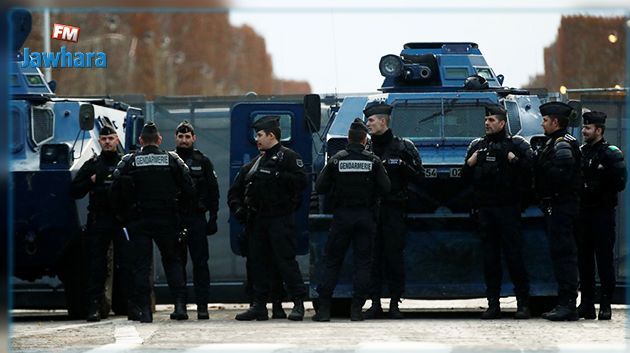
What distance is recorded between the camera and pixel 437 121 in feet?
55.2

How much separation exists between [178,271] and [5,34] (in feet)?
29.0

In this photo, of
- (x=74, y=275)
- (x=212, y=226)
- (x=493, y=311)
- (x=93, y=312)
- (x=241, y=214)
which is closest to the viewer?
(x=493, y=311)

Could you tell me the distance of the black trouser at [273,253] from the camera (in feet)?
52.1

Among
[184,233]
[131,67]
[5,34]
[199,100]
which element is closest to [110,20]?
[131,67]

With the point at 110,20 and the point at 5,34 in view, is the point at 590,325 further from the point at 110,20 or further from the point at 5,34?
the point at 110,20

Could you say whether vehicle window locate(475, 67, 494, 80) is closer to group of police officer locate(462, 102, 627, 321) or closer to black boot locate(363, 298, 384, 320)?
group of police officer locate(462, 102, 627, 321)

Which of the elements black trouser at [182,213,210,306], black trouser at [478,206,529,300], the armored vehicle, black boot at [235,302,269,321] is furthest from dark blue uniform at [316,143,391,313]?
the armored vehicle

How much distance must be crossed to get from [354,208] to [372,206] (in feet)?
0.60

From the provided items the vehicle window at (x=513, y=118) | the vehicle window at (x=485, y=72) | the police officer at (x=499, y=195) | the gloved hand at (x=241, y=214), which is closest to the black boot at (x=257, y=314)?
the gloved hand at (x=241, y=214)

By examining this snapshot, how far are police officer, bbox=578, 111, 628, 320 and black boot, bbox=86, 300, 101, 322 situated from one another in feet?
15.4

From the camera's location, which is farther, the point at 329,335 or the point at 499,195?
the point at 499,195

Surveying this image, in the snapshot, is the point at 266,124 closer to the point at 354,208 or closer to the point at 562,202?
the point at 354,208

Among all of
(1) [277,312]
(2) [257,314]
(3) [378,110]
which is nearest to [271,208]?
(2) [257,314]

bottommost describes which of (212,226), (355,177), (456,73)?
(212,226)
